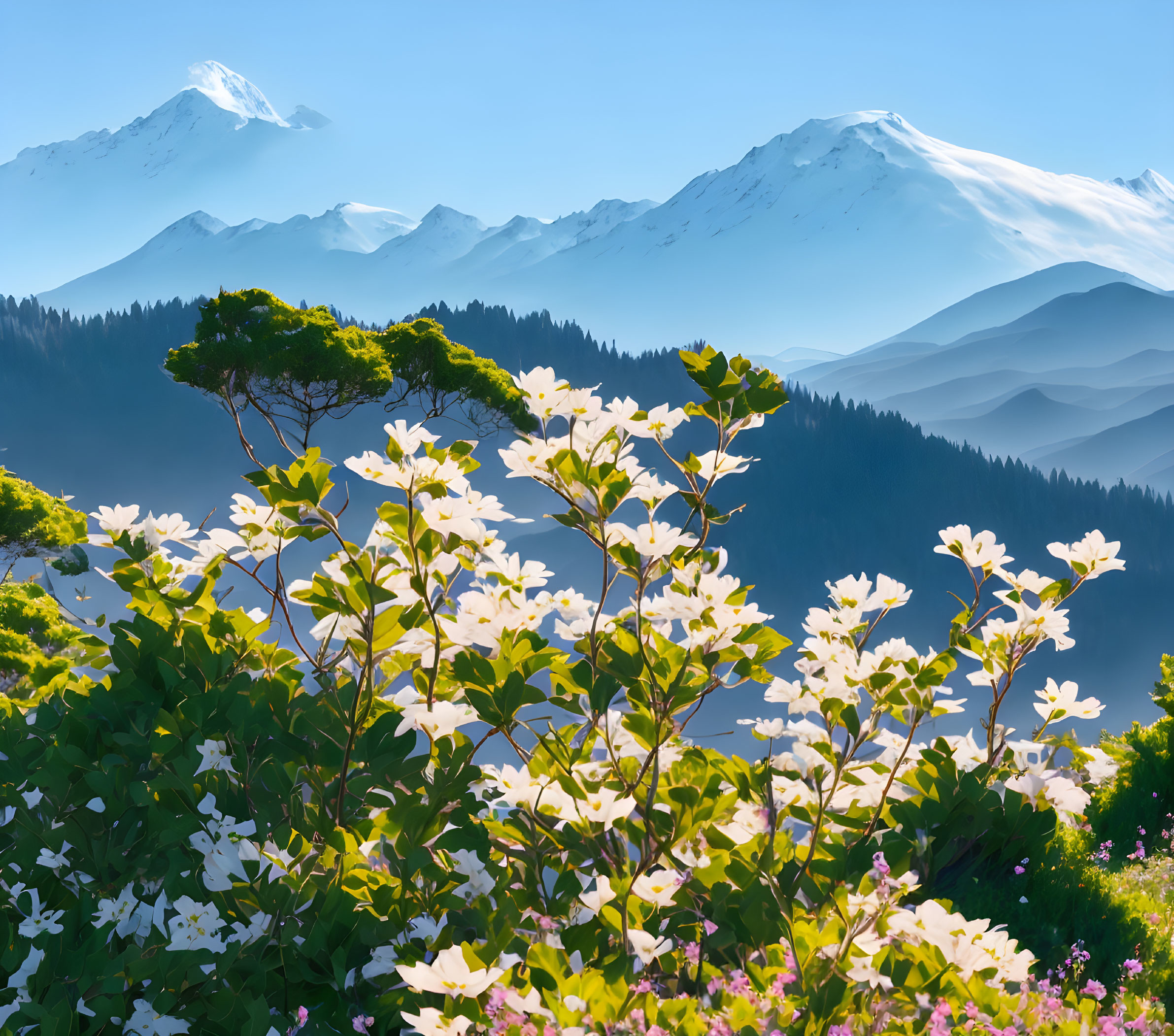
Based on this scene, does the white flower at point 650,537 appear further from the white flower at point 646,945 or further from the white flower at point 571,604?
the white flower at point 646,945

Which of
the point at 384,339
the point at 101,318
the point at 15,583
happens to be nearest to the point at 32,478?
the point at 101,318

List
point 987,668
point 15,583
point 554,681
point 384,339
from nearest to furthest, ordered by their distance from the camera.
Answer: point 554,681 → point 987,668 → point 15,583 → point 384,339

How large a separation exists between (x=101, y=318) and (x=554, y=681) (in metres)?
93.5

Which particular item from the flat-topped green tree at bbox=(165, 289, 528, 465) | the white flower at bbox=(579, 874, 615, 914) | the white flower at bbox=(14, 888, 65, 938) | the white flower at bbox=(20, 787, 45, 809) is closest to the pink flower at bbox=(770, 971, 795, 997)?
the white flower at bbox=(579, 874, 615, 914)

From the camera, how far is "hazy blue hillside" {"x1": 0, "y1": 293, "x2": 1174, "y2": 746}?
55656 millimetres

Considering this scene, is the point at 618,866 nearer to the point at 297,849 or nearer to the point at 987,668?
the point at 297,849

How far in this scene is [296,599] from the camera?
170cm

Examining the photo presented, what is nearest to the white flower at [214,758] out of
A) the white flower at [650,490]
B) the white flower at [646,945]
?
the white flower at [646,945]

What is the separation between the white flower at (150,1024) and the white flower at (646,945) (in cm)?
85

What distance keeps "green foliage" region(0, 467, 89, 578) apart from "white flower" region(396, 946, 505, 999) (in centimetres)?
1235

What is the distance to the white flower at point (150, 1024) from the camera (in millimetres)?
1440

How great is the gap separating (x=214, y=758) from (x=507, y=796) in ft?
2.49

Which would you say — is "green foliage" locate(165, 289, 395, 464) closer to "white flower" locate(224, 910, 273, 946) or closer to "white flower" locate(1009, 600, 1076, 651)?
"white flower" locate(224, 910, 273, 946)

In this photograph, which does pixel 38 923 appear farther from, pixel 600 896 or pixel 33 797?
pixel 600 896
